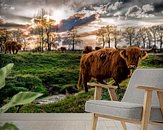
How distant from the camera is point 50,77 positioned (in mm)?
5492

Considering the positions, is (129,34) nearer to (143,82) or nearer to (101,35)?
(101,35)

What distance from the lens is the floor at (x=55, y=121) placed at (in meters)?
4.32

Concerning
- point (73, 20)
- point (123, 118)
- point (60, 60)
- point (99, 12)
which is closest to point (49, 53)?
point (60, 60)

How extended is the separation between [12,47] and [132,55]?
2002mm

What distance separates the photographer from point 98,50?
18.0 feet

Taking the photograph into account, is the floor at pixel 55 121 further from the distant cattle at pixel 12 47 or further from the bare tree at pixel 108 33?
the bare tree at pixel 108 33

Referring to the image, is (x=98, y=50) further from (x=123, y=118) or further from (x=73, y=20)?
(x=123, y=118)

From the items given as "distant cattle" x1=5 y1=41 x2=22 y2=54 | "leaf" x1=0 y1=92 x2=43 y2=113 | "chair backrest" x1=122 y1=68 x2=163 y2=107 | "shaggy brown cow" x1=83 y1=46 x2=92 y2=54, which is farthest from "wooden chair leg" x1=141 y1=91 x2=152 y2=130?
"distant cattle" x1=5 y1=41 x2=22 y2=54

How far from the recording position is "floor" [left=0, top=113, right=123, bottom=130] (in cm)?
432

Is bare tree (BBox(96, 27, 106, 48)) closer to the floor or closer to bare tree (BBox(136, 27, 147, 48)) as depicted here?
bare tree (BBox(136, 27, 147, 48))

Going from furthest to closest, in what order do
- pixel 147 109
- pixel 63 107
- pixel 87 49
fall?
pixel 87 49
pixel 63 107
pixel 147 109

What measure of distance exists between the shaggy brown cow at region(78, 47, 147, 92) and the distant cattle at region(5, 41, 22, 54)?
110 cm

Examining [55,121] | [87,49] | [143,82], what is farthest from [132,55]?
[143,82]

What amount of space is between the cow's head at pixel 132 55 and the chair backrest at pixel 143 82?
1.72 metres
